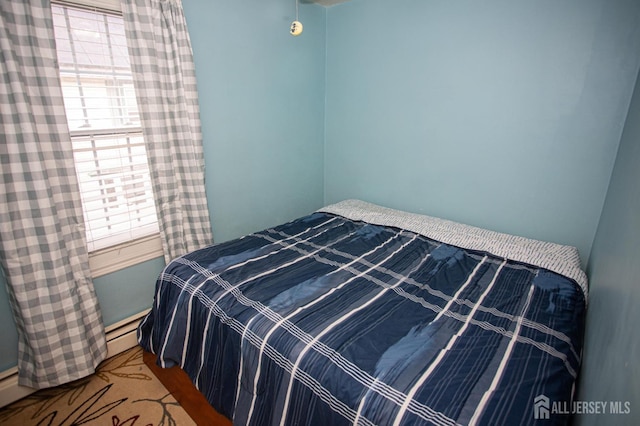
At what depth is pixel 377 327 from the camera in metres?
1.21

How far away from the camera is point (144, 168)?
1.97m

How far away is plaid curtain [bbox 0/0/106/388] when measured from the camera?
4.58 feet

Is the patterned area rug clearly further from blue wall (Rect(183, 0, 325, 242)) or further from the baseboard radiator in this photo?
blue wall (Rect(183, 0, 325, 242))

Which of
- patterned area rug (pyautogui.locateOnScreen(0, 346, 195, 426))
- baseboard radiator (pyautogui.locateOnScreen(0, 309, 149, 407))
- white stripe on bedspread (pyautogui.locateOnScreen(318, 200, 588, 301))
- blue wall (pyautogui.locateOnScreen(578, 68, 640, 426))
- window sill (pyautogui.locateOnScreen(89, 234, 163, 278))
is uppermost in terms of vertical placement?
blue wall (pyautogui.locateOnScreen(578, 68, 640, 426))

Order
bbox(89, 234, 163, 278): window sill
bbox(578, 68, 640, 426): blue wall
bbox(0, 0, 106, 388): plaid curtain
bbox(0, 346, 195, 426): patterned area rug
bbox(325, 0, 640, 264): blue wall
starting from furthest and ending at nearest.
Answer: bbox(89, 234, 163, 278): window sill, bbox(325, 0, 640, 264): blue wall, bbox(0, 346, 195, 426): patterned area rug, bbox(0, 0, 106, 388): plaid curtain, bbox(578, 68, 640, 426): blue wall

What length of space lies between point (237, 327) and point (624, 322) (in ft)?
4.00

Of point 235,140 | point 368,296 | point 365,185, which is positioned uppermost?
point 235,140

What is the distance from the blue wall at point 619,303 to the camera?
661 millimetres

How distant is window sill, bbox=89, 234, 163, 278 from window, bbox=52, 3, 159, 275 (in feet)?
0.06

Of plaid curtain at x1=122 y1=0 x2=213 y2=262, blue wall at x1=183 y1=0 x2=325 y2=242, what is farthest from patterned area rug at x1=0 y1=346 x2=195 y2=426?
blue wall at x1=183 y1=0 x2=325 y2=242

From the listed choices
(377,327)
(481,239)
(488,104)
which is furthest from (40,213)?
(488,104)

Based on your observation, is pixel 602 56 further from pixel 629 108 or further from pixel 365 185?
pixel 365 185

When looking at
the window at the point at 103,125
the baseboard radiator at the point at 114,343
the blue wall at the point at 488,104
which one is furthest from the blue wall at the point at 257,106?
the baseboard radiator at the point at 114,343

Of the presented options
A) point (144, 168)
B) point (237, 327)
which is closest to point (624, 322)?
point (237, 327)
